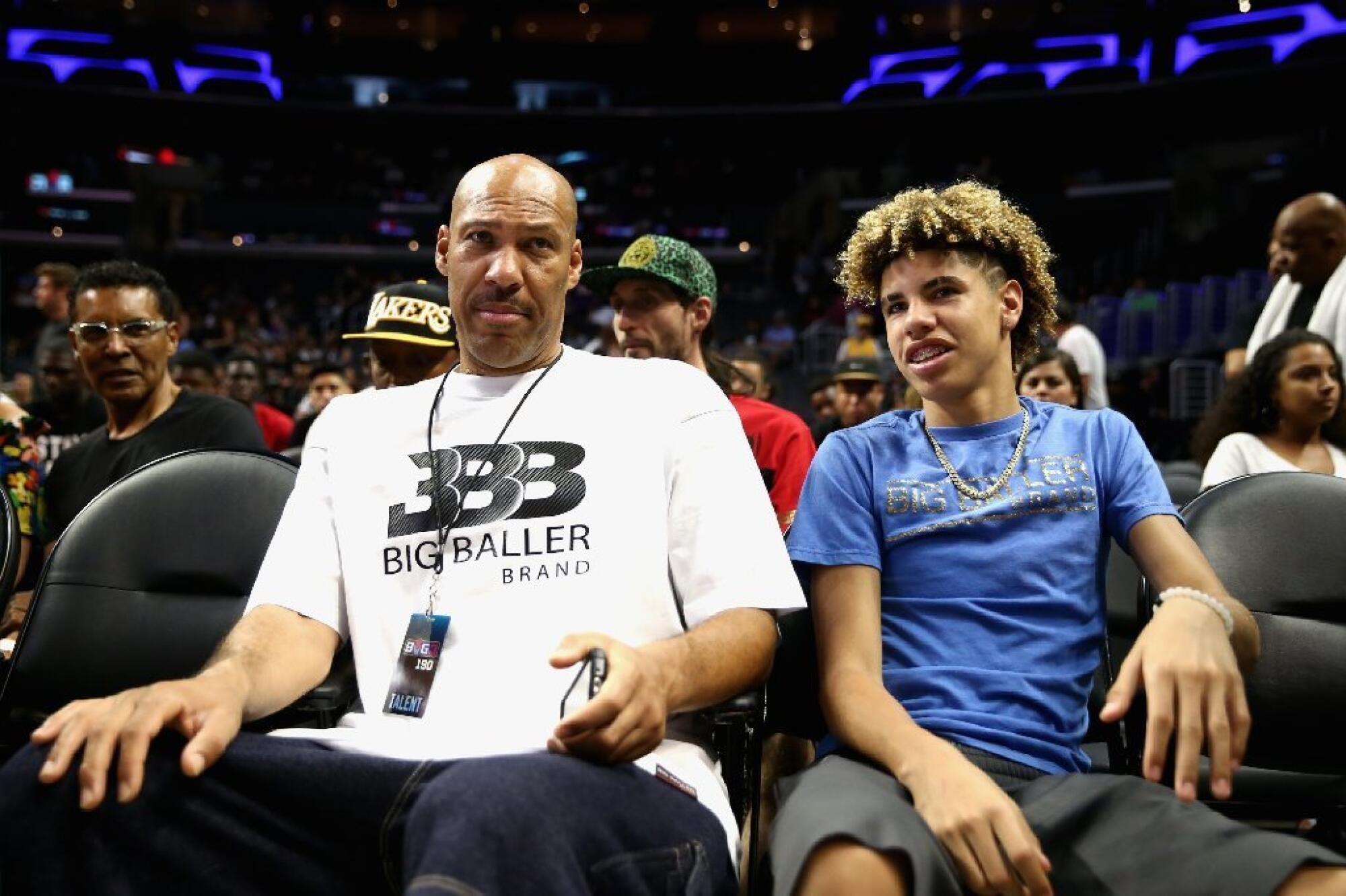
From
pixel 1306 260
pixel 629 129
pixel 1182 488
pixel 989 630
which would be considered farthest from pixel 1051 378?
pixel 629 129

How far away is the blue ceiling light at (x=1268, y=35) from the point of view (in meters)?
15.1

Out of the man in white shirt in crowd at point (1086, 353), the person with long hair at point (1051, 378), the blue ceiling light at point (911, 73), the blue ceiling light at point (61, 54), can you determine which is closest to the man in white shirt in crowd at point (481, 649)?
the person with long hair at point (1051, 378)

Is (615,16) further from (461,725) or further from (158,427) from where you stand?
(461,725)

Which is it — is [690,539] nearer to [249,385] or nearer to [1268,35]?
[249,385]

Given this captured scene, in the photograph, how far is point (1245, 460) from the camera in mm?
3254

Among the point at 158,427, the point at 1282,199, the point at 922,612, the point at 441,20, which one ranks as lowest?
the point at 922,612

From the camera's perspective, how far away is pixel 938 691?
5.57 feet

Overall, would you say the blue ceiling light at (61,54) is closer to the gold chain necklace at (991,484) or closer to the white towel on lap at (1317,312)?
the white towel on lap at (1317,312)

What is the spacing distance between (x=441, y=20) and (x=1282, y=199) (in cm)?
1642

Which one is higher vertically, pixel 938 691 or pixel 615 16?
pixel 615 16

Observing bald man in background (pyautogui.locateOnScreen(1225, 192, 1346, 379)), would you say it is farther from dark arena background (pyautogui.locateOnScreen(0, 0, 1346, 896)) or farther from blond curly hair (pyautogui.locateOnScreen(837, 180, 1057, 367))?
blond curly hair (pyautogui.locateOnScreen(837, 180, 1057, 367))

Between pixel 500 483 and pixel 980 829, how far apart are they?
851mm

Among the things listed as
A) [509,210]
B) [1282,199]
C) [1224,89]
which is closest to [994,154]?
[1224,89]

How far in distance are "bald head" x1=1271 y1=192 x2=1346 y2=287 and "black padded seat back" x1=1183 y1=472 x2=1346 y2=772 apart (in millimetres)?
2657
